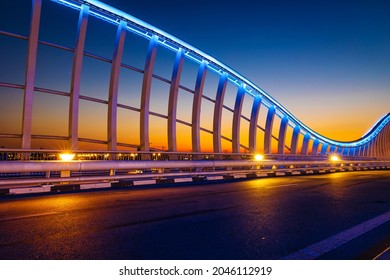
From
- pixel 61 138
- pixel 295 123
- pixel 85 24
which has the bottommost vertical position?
pixel 61 138

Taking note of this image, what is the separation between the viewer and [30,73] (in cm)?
1027

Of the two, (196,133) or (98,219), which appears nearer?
(98,219)

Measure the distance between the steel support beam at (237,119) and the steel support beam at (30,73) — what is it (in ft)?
33.0

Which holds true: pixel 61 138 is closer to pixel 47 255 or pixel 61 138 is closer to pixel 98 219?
pixel 98 219

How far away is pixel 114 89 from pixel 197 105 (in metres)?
4.68

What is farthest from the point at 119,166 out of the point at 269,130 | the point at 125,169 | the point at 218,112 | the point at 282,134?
the point at 282,134

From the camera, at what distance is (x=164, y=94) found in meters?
15.6

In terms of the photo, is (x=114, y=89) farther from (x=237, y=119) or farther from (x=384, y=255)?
(x=384, y=255)

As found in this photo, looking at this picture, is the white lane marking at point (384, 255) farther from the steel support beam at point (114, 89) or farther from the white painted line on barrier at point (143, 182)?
the steel support beam at point (114, 89)

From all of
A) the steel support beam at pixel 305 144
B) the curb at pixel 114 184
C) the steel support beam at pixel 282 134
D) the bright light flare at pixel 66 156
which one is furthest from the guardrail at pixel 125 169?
Result: the steel support beam at pixel 305 144

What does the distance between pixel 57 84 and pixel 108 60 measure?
2236 mm

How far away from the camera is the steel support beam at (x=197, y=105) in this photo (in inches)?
593
